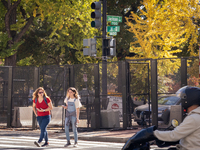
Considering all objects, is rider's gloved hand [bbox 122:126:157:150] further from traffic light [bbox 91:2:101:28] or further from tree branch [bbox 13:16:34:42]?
tree branch [bbox 13:16:34:42]

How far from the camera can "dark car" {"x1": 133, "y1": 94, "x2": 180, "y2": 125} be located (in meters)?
14.5

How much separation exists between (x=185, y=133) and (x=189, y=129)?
→ 2.2 inches

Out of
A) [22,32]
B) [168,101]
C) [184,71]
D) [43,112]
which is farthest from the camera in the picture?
[22,32]

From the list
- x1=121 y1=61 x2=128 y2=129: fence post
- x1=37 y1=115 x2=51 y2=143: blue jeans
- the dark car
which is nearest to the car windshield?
the dark car

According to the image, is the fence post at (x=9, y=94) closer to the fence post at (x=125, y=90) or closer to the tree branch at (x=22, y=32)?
the fence post at (x=125, y=90)

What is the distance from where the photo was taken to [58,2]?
22625 mm

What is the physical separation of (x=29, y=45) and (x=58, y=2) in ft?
28.6

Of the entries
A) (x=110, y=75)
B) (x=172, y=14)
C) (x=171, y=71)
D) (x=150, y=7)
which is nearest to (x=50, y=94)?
(x=110, y=75)

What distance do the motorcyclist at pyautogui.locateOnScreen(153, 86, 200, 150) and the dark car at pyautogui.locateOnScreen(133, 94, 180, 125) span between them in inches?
410

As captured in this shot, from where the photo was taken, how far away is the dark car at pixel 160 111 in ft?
47.6

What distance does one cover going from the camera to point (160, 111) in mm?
15305

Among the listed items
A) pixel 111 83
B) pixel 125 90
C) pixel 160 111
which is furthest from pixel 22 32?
pixel 160 111

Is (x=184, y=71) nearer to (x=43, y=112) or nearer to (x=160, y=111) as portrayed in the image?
(x=160, y=111)

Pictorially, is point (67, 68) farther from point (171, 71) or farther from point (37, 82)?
point (171, 71)
